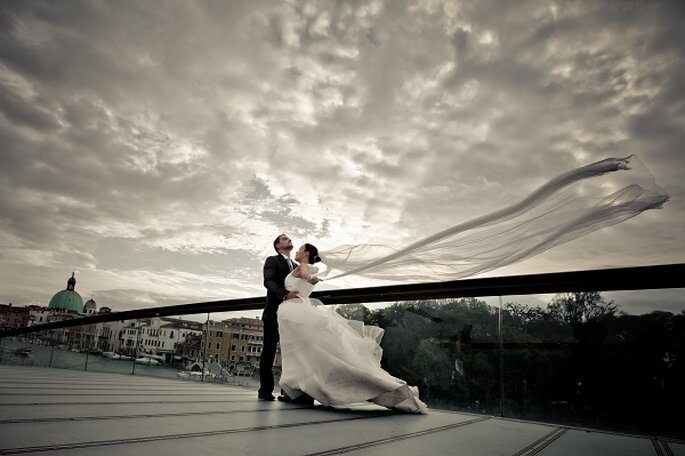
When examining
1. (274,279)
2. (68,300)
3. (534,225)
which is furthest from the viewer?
(68,300)

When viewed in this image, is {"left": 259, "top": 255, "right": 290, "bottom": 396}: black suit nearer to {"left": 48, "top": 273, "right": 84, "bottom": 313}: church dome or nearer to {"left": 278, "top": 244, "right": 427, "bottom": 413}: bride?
{"left": 278, "top": 244, "right": 427, "bottom": 413}: bride

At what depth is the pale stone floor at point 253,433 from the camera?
128cm

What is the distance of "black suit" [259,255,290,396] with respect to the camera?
3680 mm

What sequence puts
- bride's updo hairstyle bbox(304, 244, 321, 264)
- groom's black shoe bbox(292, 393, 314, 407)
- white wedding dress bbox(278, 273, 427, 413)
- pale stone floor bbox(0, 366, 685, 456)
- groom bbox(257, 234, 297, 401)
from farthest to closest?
bride's updo hairstyle bbox(304, 244, 321, 264) → groom bbox(257, 234, 297, 401) → groom's black shoe bbox(292, 393, 314, 407) → white wedding dress bbox(278, 273, 427, 413) → pale stone floor bbox(0, 366, 685, 456)

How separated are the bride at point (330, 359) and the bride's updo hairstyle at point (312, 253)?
9.3 inches

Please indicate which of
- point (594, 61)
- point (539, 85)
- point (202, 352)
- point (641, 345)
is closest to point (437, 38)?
point (539, 85)

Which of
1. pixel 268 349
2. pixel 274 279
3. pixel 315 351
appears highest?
pixel 274 279

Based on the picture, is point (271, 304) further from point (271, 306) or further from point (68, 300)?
point (68, 300)

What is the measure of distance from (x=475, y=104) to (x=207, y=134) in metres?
5.98

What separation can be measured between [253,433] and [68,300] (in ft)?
451

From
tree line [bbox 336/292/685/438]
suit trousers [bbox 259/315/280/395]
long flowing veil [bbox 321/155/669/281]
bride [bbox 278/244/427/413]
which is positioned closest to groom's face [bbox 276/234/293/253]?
bride [bbox 278/244/427/413]

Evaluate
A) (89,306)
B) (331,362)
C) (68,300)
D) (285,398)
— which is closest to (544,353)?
(331,362)

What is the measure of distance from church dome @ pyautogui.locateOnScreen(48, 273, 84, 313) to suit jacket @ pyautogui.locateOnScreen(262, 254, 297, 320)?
133446 mm

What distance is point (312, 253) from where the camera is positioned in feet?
12.5
